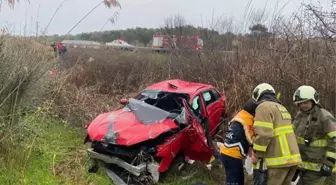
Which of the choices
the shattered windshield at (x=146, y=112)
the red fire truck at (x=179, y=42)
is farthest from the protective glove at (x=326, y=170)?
the red fire truck at (x=179, y=42)

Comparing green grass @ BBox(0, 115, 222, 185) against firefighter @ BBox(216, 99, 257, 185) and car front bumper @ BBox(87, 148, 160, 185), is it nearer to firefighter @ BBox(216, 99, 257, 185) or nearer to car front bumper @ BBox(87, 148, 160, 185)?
car front bumper @ BBox(87, 148, 160, 185)

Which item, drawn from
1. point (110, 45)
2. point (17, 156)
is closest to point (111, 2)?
point (17, 156)

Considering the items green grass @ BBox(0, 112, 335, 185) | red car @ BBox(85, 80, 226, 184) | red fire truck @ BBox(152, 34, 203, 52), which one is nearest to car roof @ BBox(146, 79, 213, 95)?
red car @ BBox(85, 80, 226, 184)

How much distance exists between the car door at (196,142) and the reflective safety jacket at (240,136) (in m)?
1.22

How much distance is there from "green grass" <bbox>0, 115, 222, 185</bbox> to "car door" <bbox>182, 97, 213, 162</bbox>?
0.46 m

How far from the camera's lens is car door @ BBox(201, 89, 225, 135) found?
25.6ft

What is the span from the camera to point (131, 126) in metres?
6.16

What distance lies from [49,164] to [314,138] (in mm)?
4280

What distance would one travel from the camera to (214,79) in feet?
33.7

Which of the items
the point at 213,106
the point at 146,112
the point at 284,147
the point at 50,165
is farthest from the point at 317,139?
the point at 50,165

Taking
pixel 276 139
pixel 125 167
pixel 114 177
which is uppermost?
pixel 276 139

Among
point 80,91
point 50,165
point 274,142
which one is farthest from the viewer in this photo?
point 80,91

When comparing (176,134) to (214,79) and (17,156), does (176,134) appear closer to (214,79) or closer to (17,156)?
(17,156)

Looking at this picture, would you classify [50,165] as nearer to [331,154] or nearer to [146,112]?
[146,112]
